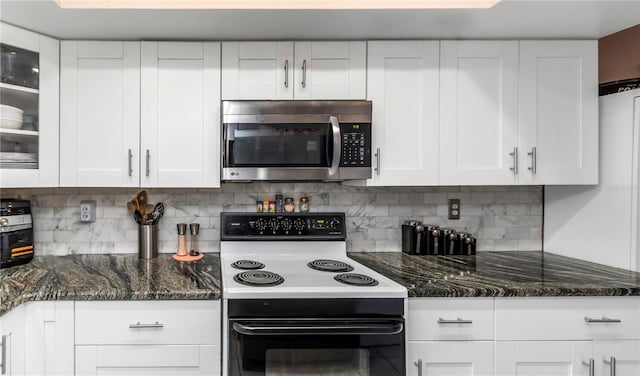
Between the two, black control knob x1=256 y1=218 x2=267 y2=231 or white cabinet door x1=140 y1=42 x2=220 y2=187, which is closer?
white cabinet door x1=140 y1=42 x2=220 y2=187

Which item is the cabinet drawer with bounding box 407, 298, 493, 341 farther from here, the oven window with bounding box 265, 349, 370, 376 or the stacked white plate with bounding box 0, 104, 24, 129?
the stacked white plate with bounding box 0, 104, 24, 129

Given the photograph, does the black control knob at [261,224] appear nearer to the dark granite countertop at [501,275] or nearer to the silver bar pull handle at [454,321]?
the dark granite countertop at [501,275]

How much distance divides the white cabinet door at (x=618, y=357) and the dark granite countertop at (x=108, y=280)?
1.57 metres

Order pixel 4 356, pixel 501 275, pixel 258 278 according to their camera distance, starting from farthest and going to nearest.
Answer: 1. pixel 501 275
2. pixel 258 278
3. pixel 4 356

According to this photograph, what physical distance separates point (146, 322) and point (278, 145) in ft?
3.21

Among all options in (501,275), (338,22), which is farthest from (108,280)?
(501,275)

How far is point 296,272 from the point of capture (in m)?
1.85

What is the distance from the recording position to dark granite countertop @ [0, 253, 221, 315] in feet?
5.17

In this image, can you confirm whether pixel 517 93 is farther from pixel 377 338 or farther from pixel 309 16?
pixel 377 338

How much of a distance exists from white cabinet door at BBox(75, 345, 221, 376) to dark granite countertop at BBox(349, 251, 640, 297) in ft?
2.81

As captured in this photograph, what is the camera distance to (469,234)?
2287 mm

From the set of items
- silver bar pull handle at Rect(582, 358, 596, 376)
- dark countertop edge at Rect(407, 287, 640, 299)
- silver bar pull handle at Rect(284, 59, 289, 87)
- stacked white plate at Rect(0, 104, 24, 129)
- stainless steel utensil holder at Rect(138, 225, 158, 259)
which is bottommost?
silver bar pull handle at Rect(582, 358, 596, 376)

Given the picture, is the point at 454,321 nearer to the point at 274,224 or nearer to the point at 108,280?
the point at 274,224

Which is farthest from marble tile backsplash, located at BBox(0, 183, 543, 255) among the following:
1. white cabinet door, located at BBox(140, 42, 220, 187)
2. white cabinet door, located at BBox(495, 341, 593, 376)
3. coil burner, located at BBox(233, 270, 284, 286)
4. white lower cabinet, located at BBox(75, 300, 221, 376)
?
white cabinet door, located at BBox(495, 341, 593, 376)
